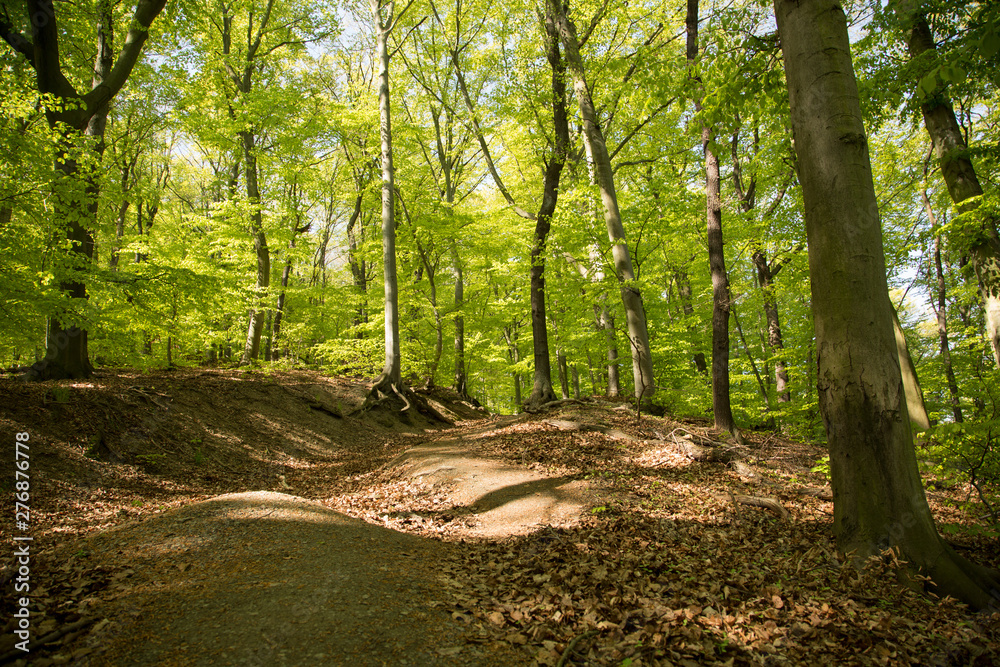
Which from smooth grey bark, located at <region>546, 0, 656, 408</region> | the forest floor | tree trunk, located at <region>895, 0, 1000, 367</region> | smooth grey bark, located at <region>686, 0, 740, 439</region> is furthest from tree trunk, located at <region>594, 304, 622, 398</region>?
tree trunk, located at <region>895, 0, 1000, 367</region>

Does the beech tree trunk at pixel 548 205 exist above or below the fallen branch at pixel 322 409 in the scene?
above

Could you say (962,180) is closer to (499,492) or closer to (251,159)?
(499,492)

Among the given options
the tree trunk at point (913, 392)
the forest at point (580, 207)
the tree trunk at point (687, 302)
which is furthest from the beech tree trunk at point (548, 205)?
the tree trunk at point (913, 392)

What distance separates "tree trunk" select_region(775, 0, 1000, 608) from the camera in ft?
10.7

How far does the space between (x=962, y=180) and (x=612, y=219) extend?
615 centimetres

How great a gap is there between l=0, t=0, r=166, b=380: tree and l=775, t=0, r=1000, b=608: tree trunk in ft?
26.0

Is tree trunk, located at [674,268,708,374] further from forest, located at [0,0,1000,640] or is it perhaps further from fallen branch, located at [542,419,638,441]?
fallen branch, located at [542,419,638,441]

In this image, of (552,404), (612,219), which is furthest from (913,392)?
(552,404)

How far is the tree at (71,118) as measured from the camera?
5.97m

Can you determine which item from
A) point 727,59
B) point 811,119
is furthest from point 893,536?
point 727,59

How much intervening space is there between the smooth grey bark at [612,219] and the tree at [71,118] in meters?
8.25

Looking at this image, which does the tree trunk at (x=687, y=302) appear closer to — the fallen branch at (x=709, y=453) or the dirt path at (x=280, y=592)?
the fallen branch at (x=709, y=453)

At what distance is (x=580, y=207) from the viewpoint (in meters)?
14.1

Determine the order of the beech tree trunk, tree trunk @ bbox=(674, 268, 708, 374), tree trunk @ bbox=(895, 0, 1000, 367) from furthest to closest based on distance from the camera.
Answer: tree trunk @ bbox=(674, 268, 708, 374), the beech tree trunk, tree trunk @ bbox=(895, 0, 1000, 367)
